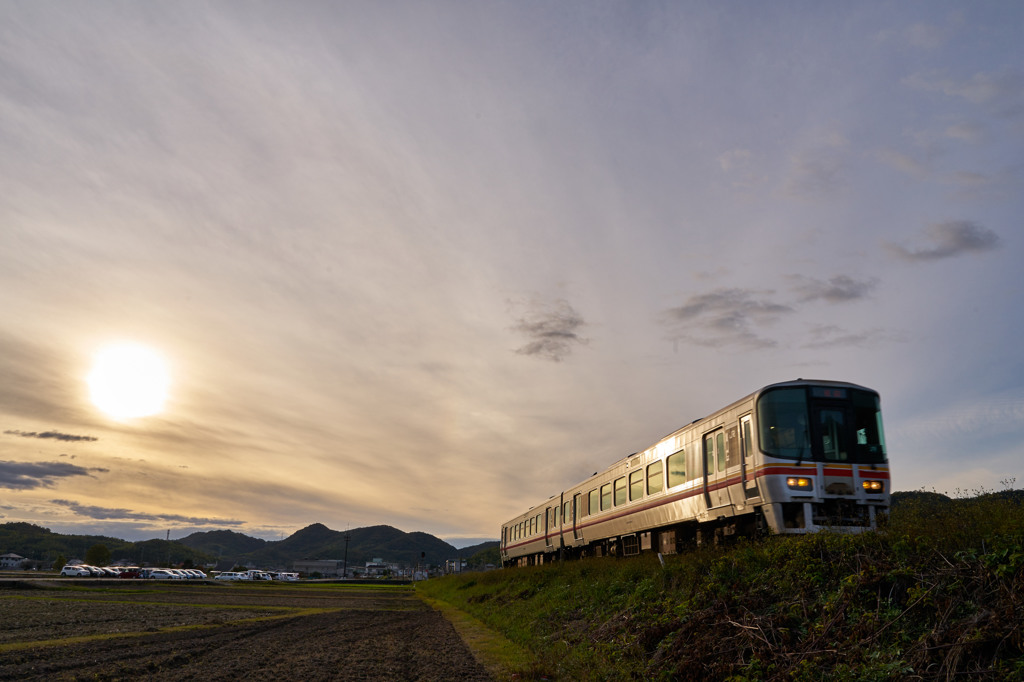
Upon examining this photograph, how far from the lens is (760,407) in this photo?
1354 cm

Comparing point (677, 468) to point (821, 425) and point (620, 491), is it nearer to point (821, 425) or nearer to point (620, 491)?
point (821, 425)

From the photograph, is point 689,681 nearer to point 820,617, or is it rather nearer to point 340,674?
point 820,617

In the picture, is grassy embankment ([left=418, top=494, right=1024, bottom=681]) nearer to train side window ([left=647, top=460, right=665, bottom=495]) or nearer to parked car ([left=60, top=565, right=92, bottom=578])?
train side window ([left=647, top=460, right=665, bottom=495])

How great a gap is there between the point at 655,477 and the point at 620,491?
11.1 feet

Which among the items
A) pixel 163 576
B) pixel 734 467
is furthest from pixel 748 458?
pixel 163 576

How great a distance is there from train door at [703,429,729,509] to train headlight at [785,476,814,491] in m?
1.91

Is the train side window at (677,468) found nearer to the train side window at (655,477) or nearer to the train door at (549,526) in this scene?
the train side window at (655,477)

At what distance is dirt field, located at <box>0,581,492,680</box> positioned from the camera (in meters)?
11.3

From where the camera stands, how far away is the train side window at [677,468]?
1697cm

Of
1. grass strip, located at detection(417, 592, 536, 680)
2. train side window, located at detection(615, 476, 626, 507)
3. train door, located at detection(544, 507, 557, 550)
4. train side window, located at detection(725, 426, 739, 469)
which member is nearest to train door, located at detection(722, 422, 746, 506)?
train side window, located at detection(725, 426, 739, 469)

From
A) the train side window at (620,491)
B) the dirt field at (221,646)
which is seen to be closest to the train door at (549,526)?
the dirt field at (221,646)

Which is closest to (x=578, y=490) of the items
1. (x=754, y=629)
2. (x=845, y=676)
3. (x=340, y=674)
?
(x=340, y=674)

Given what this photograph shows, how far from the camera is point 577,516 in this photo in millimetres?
27953

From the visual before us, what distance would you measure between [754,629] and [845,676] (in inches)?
76.2
